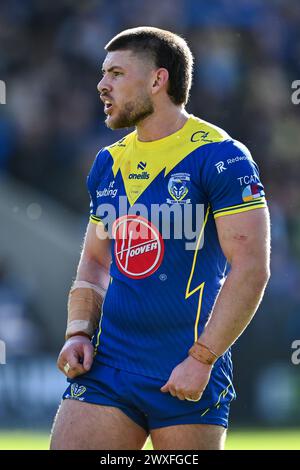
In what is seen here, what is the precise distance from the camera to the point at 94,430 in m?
4.40

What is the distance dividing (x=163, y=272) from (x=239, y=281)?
403 mm

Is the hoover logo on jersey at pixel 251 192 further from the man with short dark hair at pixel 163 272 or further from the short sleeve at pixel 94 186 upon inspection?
the short sleeve at pixel 94 186

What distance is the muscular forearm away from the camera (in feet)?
14.1

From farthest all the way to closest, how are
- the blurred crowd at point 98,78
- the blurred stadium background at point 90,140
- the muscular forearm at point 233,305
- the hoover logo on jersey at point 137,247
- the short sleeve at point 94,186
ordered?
the blurred crowd at point 98,78 < the blurred stadium background at point 90,140 < the short sleeve at point 94,186 < the hoover logo on jersey at point 137,247 < the muscular forearm at point 233,305

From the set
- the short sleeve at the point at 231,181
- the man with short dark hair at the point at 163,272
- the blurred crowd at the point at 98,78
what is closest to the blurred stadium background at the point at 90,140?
the blurred crowd at the point at 98,78

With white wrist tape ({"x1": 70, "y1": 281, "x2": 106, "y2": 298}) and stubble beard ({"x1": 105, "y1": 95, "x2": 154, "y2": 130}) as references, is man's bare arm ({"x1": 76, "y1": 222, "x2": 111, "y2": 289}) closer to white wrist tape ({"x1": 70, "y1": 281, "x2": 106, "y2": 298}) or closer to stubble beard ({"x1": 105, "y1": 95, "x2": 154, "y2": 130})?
white wrist tape ({"x1": 70, "y1": 281, "x2": 106, "y2": 298})

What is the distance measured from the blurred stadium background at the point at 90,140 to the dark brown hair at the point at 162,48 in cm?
747

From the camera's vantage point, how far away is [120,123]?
15.5ft

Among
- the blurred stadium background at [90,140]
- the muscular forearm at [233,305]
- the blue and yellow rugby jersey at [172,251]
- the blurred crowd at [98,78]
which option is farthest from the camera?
the blurred crowd at [98,78]

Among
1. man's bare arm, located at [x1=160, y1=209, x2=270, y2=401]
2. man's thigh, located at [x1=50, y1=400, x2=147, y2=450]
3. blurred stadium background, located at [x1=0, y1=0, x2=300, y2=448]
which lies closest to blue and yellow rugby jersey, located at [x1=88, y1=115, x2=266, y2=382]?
man's bare arm, located at [x1=160, y1=209, x2=270, y2=401]

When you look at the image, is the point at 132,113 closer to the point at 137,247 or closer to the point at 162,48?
the point at 162,48

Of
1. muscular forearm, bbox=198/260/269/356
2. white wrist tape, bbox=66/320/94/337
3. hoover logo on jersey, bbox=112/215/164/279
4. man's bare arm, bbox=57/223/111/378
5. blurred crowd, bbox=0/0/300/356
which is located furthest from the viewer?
blurred crowd, bbox=0/0/300/356

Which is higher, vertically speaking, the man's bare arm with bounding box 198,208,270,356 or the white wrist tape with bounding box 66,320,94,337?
the man's bare arm with bounding box 198,208,270,356

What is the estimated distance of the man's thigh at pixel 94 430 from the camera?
4387 millimetres
